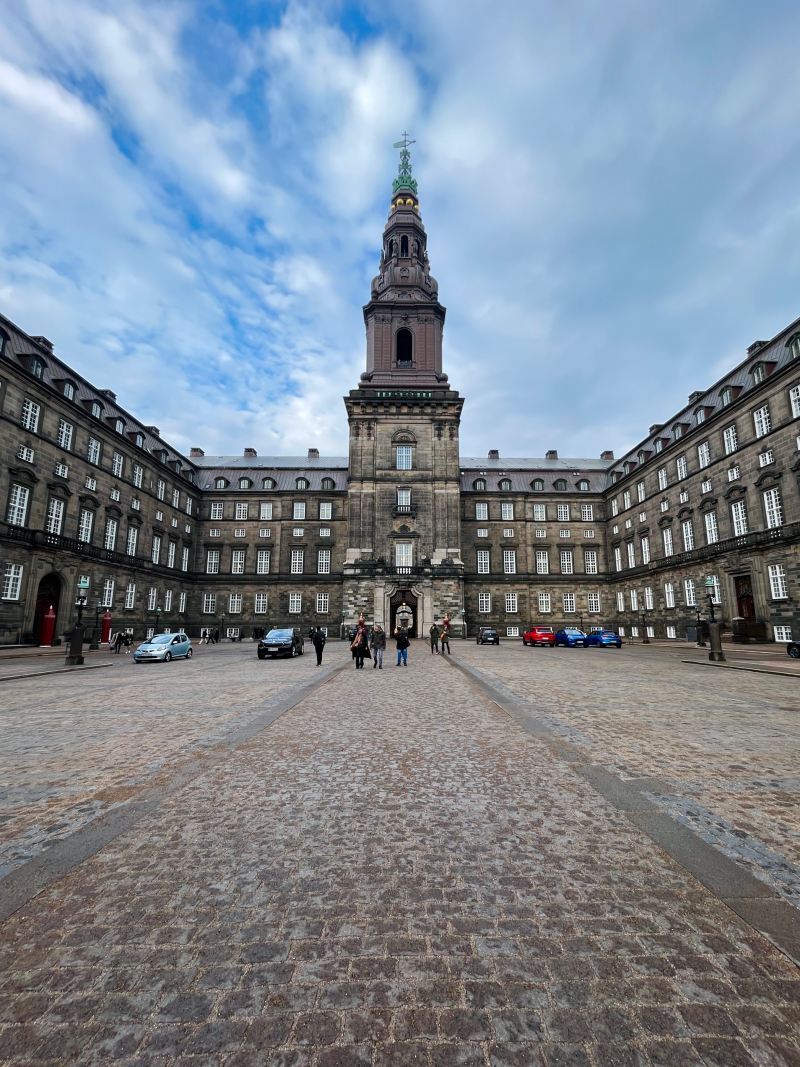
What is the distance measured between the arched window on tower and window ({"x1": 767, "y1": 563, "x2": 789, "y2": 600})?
36.5 metres

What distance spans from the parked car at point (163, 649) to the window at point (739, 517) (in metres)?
34.4

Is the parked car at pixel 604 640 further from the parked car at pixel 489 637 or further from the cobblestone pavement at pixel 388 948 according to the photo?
the cobblestone pavement at pixel 388 948

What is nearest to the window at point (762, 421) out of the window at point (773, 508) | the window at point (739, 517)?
the window at point (773, 508)

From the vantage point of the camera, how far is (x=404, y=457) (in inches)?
1870

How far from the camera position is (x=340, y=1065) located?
1.93 meters

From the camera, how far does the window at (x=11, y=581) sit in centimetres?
2775

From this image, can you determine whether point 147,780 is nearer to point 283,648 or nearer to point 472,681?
point 472,681

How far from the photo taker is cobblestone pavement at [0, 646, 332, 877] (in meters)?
4.42

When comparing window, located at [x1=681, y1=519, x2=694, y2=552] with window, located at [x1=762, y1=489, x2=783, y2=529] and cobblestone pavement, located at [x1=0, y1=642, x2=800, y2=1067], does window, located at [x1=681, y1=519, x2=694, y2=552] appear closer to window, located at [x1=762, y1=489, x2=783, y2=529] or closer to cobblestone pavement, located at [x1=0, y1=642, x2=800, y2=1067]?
window, located at [x1=762, y1=489, x2=783, y2=529]

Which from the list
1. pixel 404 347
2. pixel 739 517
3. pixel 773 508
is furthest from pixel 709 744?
pixel 404 347

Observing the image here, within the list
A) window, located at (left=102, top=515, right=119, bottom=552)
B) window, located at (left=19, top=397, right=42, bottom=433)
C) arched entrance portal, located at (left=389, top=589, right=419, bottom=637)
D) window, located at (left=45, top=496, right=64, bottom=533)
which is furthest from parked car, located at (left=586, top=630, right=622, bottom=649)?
window, located at (left=19, top=397, right=42, bottom=433)

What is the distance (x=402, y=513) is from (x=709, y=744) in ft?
130

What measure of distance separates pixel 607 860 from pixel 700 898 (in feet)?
1.99

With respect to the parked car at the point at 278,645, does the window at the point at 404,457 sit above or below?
above
